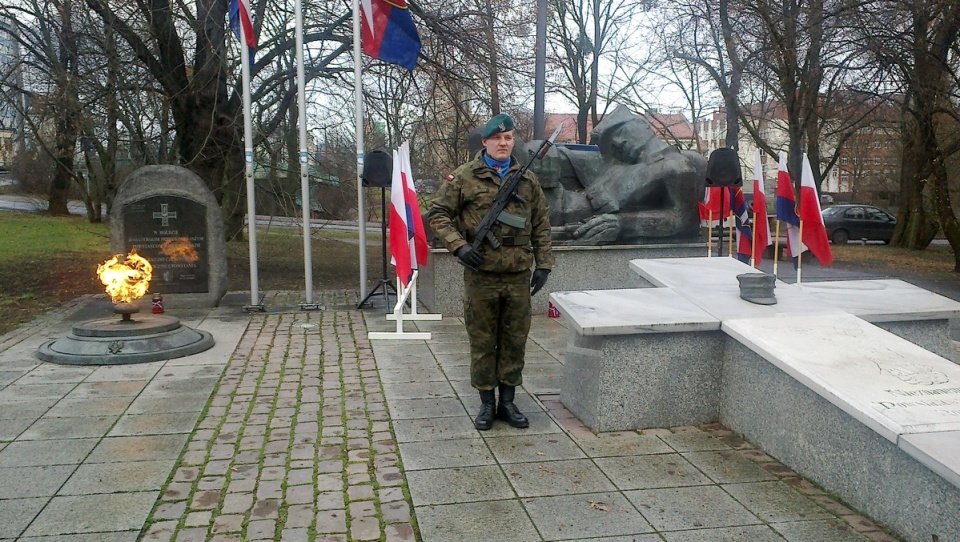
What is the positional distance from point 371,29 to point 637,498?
7.21 metres

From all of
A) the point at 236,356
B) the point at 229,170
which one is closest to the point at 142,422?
the point at 236,356

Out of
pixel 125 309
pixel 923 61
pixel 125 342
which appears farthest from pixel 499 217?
pixel 923 61

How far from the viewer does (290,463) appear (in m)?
4.32

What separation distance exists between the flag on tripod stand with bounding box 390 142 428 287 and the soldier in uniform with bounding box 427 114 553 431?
2.91 meters

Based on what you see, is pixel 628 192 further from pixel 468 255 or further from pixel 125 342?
pixel 125 342

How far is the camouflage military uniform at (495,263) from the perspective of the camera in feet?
15.8

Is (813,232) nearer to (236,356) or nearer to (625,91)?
(236,356)

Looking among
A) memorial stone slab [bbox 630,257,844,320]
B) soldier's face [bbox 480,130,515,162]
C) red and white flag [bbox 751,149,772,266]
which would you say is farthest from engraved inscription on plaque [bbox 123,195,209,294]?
red and white flag [bbox 751,149,772,266]

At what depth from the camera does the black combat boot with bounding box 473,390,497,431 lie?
16.1 feet

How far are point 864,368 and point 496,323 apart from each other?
6.84 ft

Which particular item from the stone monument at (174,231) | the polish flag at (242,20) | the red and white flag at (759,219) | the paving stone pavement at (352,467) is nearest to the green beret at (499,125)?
the paving stone pavement at (352,467)

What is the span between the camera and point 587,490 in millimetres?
3928

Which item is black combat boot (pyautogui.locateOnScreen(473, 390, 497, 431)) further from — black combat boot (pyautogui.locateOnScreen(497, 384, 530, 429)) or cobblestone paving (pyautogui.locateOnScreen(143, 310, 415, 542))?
cobblestone paving (pyautogui.locateOnScreen(143, 310, 415, 542))

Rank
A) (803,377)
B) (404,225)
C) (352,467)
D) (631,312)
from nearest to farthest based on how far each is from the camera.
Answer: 1. (803,377)
2. (352,467)
3. (631,312)
4. (404,225)
